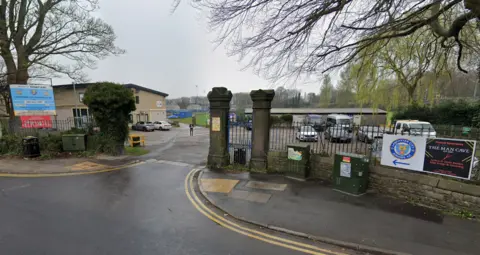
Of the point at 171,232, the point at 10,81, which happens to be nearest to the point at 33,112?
the point at 10,81

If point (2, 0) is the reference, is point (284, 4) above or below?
below

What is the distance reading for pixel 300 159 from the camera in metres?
7.49

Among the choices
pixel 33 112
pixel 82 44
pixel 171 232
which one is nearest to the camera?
pixel 171 232

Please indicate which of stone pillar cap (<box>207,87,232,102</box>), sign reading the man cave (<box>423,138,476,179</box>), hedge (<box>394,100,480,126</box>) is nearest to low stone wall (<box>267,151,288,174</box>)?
stone pillar cap (<box>207,87,232,102</box>)

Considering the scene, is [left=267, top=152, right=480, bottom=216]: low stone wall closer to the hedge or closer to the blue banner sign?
the blue banner sign

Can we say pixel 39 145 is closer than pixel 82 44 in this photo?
Yes

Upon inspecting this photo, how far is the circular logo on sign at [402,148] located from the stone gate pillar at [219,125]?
580 cm

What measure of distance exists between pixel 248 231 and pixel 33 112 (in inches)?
A: 557

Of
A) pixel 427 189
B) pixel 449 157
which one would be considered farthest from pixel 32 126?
pixel 449 157

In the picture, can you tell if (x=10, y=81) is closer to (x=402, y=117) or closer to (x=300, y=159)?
(x=300, y=159)

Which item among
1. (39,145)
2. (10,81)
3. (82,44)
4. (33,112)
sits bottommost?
(39,145)

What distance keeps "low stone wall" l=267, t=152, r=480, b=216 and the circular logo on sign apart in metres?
0.43

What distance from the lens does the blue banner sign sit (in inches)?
446

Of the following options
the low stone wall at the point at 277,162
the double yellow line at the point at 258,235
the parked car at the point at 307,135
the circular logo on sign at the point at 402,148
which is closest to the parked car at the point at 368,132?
the circular logo on sign at the point at 402,148
